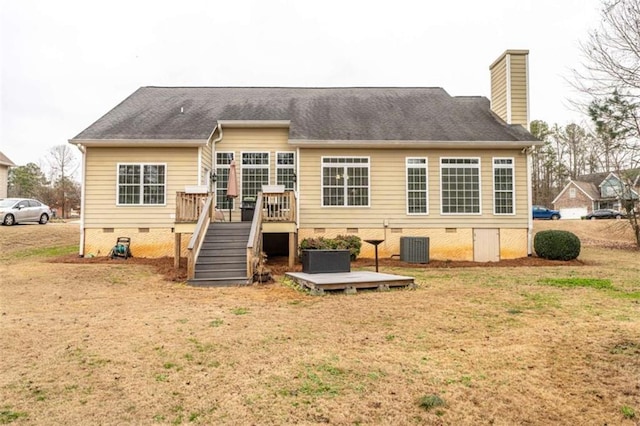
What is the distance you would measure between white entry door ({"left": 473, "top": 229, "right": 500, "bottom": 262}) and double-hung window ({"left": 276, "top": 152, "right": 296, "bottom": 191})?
6656 millimetres

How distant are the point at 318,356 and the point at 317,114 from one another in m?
12.3

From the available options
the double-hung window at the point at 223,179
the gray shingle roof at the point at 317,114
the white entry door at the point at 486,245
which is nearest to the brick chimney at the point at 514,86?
the gray shingle roof at the point at 317,114

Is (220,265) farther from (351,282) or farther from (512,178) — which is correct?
(512,178)

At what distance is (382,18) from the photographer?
14836mm

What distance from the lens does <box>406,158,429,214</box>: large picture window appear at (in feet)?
46.6

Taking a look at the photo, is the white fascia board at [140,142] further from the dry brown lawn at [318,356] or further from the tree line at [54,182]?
the tree line at [54,182]

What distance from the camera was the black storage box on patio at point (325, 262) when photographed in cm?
1002

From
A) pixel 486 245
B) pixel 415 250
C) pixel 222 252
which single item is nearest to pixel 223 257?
pixel 222 252

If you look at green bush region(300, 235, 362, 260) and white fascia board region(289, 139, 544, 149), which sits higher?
white fascia board region(289, 139, 544, 149)

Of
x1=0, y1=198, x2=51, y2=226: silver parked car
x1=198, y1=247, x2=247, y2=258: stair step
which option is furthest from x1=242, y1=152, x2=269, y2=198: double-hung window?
x1=0, y1=198, x2=51, y2=226: silver parked car

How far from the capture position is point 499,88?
15703mm

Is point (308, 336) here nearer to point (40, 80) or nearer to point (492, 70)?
point (492, 70)

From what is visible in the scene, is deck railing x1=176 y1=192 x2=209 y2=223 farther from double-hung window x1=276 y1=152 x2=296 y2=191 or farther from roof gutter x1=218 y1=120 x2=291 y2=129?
roof gutter x1=218 y1=120 x2=291 y2=129

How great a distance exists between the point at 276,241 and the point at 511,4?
1064 centimetres
